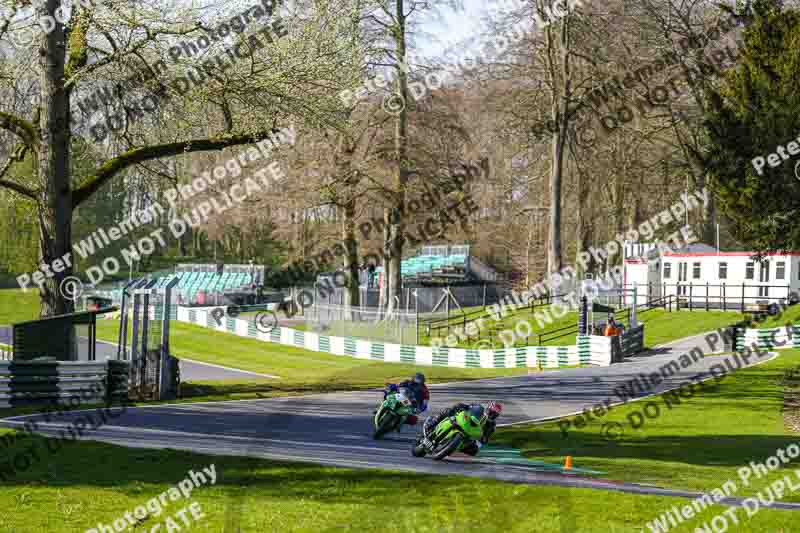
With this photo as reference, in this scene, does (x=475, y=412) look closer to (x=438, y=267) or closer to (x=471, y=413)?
(x=471, y=413)

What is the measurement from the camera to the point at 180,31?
749 inches

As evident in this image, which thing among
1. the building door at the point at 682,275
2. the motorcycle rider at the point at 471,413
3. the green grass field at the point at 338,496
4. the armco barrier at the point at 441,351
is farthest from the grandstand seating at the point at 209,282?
the motorcycle rider at the point at 471,413

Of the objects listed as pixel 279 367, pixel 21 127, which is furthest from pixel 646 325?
pixel 21 127

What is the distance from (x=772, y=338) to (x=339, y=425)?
2303cm

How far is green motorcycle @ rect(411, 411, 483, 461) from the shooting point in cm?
1313

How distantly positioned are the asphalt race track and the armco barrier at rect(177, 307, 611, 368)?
4.81 metres

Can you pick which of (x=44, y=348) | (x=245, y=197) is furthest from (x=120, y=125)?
(x=245, y=197)

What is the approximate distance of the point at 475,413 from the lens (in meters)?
13.4

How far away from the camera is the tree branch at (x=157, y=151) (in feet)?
68.1

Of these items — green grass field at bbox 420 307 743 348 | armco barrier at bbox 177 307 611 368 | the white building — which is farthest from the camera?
the white building

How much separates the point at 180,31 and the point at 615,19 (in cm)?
2969

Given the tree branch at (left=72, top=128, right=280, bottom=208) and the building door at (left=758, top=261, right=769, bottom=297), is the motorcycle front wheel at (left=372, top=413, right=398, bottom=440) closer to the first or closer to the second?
the tree branch at (left=72, top=128, right=280, bottom=208)

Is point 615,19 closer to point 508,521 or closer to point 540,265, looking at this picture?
point 540,265

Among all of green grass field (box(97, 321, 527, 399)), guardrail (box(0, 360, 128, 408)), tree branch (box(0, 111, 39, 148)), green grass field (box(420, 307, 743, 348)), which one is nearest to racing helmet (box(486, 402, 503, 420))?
green grass field (box(97, 321, 527, 399))
